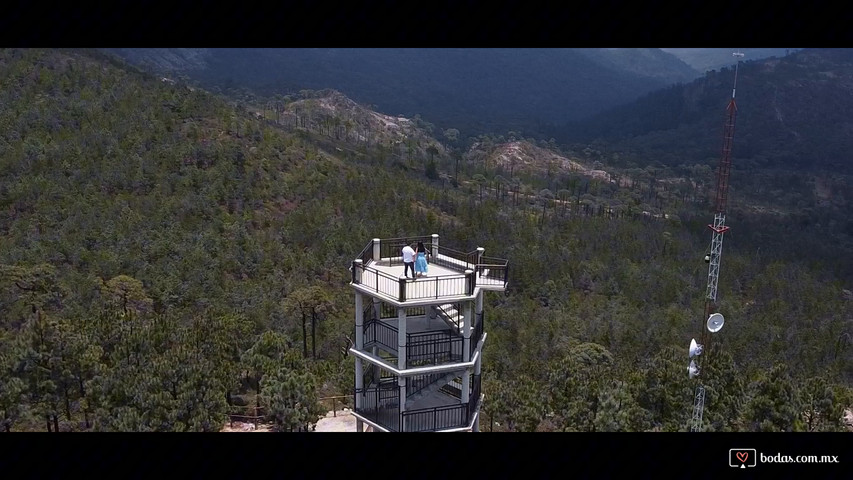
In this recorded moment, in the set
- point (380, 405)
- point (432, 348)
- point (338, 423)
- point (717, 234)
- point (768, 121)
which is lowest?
point (338, 423)

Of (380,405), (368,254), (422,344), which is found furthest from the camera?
(368,254)

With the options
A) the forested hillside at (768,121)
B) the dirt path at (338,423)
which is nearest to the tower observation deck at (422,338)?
the dirt path at (338,423)

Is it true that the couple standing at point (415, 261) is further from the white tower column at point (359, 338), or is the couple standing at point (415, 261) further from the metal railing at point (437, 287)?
the white tower column at point (359, 338)

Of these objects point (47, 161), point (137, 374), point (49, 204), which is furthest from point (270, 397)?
point (47, 161)

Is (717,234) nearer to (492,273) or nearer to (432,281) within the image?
(492,273)

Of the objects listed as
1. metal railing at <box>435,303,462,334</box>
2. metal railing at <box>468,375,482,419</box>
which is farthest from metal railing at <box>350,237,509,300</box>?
metal railing at <box>468,375,482,419</box>

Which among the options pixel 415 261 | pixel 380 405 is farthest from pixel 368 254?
pixel 380 405
